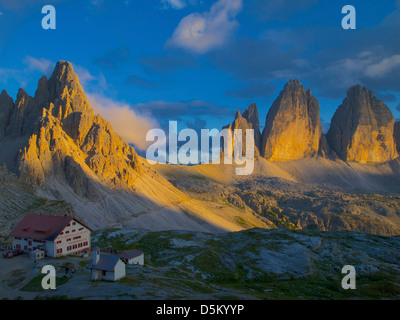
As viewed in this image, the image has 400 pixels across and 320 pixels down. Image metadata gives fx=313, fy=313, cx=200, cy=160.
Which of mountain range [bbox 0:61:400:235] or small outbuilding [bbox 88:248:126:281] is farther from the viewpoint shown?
mountain range [bbox 0:61:400:235]

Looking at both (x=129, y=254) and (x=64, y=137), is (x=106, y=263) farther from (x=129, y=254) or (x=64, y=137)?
(x=64, y=137)

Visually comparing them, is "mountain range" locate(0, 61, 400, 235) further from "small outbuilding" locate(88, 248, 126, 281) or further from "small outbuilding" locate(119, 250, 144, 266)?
"small outbuilding" locate(88, 248, 126, 281)

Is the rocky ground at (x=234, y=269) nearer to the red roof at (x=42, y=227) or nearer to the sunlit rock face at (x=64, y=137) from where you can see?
the red roof at (x=42, y=227)

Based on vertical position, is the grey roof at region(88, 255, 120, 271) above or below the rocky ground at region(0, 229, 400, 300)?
above

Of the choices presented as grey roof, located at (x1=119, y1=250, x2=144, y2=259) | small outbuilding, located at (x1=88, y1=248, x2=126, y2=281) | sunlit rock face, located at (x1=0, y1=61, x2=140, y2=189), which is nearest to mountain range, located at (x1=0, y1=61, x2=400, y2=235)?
sunlit rock face, located at (x1=0, y1=61, x2=140, y2=189)

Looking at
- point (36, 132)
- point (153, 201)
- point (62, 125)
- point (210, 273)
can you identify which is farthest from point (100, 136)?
point (210, 273)

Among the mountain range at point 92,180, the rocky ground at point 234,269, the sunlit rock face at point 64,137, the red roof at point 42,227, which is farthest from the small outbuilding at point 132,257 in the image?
the sunlit rock face at point 64,137

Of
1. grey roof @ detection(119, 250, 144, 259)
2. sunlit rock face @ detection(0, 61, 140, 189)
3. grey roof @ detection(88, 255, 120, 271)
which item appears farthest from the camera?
sunlit rock face @ detection(0, 61, 140, 189)
